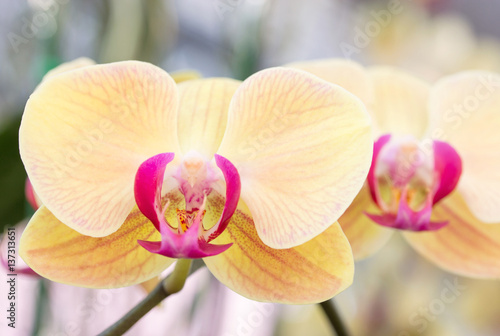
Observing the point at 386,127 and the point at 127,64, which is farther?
the point at 386,127

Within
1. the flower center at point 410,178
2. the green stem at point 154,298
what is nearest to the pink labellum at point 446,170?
the flower center at point 410,178

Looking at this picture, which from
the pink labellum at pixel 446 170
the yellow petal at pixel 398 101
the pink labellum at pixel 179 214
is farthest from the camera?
the yellow petal at pixel 398 101

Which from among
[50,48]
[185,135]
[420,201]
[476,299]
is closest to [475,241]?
[420,201]

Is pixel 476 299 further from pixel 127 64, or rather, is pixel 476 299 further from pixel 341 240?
pixel 127 64

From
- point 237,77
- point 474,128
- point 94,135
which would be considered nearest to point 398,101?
point 474,128

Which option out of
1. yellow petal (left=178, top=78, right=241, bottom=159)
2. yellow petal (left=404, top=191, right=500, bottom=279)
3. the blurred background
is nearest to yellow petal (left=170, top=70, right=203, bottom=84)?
yellow petal (left=178, top=78, right=241, bottom=159)

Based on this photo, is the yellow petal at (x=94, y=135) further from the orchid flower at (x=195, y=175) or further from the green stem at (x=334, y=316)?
the green stem at (x=334, y=316)

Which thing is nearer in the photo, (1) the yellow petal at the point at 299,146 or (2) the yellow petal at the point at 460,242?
(1) the yellow petal at the point at 299,146
